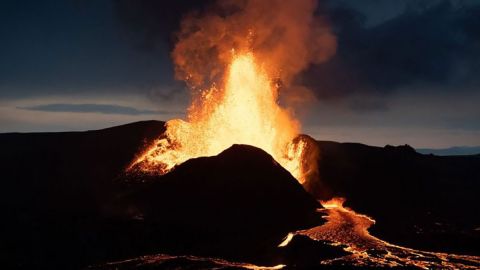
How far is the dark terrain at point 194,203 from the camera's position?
57625 millimetres

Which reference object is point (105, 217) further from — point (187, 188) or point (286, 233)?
point (286, 233)

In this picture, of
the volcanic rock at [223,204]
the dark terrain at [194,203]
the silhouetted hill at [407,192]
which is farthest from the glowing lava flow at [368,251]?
the volcanic rock at [223,204]

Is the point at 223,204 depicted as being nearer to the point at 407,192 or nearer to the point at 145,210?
the point at 145,210

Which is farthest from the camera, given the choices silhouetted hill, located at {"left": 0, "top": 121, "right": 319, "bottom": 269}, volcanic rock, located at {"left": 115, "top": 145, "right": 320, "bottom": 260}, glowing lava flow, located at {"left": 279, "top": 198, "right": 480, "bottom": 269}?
volcanic rock, located at {"left": 115, "top": 145, "right": 320, "bottom": 260}

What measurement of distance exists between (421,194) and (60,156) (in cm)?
6626

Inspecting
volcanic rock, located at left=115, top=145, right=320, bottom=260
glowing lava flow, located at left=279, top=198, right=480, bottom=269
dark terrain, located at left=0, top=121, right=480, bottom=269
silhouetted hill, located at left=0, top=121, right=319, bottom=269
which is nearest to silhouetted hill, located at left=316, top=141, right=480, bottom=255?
dark terrain, located at left=0, top=121, right=480, bottom=269

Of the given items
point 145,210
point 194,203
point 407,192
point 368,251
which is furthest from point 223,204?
point 407,192

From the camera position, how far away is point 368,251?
2051 inches

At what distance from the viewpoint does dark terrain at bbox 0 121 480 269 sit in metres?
57.6

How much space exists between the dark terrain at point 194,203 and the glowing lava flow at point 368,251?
2357 mm

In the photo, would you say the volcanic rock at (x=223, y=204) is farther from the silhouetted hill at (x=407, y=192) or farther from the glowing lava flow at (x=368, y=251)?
the silhouetted hill at (x=407, y=192)

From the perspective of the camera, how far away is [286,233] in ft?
196

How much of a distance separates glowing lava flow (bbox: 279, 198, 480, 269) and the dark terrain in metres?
2.36

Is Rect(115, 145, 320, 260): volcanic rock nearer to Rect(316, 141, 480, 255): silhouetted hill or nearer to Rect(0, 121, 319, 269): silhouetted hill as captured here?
Rect(0, 121, 319, 269): silhouetted hill
